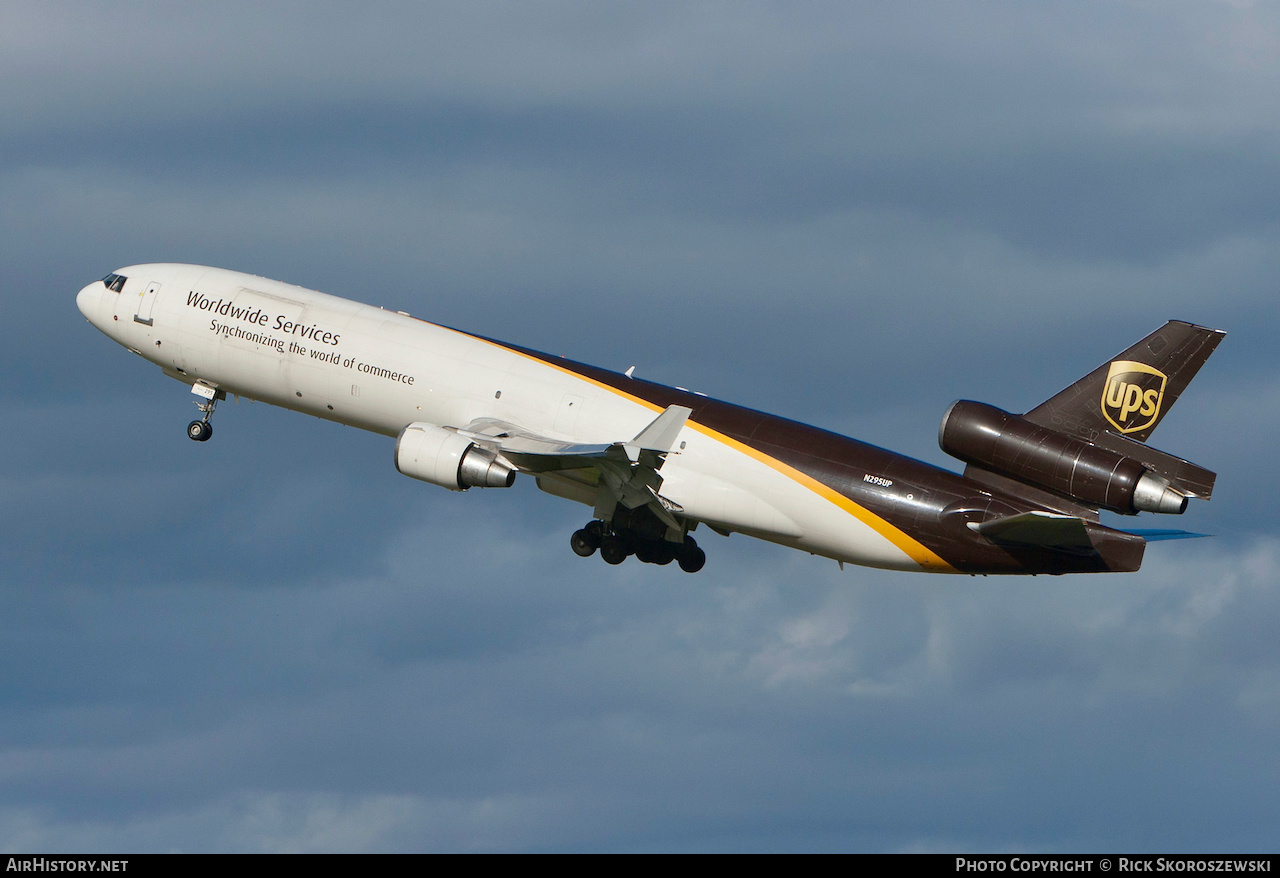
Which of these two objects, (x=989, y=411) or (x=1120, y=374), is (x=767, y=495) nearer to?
(x=989, y=411)

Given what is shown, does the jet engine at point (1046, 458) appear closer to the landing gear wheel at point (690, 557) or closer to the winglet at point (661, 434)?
the winglet at point (661, 434)

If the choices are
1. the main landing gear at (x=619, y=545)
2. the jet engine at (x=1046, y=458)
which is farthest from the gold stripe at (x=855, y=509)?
the main landing gear at (x=619, y=545)

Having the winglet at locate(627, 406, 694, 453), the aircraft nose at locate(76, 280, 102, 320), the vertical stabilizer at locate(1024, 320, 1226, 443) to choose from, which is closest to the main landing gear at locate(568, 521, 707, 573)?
the winglet at locate(627, 406, 694, 453)

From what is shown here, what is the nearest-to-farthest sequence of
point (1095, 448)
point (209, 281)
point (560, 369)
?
point (1095, 448) → point (560, 369) → point (209, 281)

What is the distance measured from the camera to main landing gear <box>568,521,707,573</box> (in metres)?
50.3

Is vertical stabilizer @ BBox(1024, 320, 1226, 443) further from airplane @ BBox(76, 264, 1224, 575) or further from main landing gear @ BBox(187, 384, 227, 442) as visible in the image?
main landing gear @ BBox(187, 384, 227, 442)

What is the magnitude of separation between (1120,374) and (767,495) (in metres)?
11.7

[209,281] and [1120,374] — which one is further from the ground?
[209,281]

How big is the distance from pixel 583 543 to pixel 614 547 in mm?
1137

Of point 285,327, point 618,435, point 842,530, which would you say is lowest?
point 842,530

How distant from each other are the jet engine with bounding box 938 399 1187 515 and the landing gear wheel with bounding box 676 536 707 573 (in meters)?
11.6

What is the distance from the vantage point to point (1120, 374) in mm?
42688

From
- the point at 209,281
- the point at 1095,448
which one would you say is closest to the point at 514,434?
the point at 209,281

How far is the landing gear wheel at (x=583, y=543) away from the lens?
50281mm
